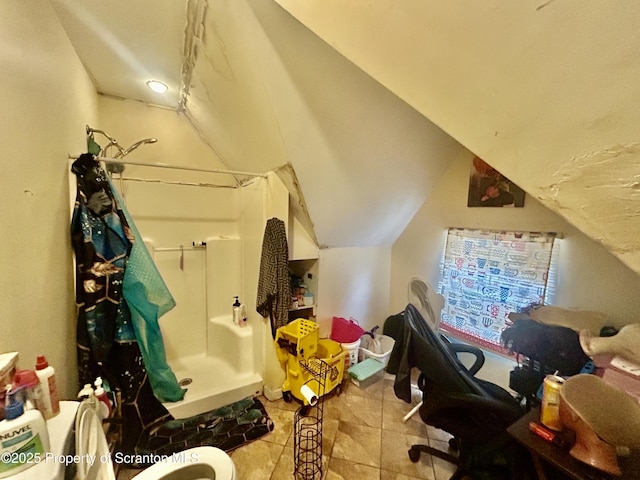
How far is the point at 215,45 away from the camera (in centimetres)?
131

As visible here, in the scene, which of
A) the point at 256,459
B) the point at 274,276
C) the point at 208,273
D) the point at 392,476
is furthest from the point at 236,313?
the point at 392,476

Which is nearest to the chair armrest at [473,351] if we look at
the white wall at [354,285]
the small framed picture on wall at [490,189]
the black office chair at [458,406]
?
the black office chair at [458,406]

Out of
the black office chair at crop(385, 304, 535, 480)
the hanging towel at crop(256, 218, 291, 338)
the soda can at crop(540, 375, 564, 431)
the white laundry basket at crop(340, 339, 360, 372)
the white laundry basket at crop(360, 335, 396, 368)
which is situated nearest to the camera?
the soda can at crop(540, 375, 564, 431)

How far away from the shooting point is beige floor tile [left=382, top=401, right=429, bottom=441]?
1.73 meters

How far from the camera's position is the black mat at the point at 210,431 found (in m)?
1.53

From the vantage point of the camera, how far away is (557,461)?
0.82 metres

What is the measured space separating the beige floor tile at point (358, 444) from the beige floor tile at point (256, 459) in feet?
1.15

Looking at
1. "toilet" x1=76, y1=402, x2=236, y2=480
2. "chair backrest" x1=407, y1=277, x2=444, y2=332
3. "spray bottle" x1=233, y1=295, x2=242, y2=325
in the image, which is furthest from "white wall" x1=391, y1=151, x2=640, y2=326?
"toilet" x1=76, y1=402, x2=236, y2=480

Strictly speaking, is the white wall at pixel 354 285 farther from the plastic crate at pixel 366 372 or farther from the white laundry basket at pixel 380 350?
the plastic crate at pixel 366 372

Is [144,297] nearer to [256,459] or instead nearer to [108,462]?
[108,462]

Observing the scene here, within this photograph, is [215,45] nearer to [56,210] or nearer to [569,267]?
[56,210]

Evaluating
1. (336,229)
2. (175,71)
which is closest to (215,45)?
(175,71)

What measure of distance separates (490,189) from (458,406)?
4.84 ft

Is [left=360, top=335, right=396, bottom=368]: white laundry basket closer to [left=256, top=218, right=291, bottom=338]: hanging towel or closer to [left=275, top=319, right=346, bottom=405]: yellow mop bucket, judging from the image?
[left=275, top=319, right=346, bottom=405]: yellow mop bucket
